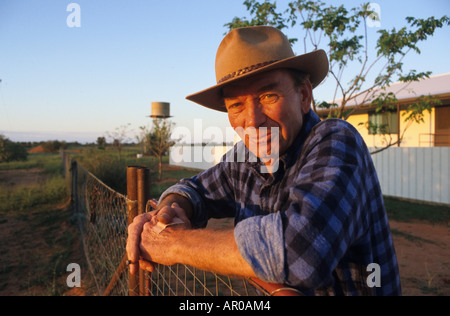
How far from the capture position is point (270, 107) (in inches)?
57.9

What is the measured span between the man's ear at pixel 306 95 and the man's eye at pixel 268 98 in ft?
0.56

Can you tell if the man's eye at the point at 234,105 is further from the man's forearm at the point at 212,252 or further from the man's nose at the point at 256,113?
the man's forearm at the point at 212,252

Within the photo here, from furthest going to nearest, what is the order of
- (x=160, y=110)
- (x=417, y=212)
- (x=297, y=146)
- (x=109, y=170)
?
(x=160, y=110) < (x=109, y=170) < (x=417, y=212) < (x=297, y=146)

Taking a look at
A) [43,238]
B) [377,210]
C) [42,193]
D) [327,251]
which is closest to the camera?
[327,251]

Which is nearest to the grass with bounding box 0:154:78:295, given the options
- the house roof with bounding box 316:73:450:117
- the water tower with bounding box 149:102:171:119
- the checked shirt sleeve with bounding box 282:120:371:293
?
the checked shirt sleeve with bounding box 282:120:371:293

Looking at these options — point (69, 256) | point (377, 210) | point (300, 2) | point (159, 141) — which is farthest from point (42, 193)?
point (377, 210)

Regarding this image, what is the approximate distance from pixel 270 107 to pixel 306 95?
0.25 m

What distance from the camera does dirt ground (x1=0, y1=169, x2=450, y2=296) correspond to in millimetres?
3998

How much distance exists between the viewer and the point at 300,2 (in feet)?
18.4

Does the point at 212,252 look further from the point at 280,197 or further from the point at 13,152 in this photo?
the point at 13,152

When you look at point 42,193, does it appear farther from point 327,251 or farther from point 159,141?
point 327,251

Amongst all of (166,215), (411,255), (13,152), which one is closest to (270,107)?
(166,215)
